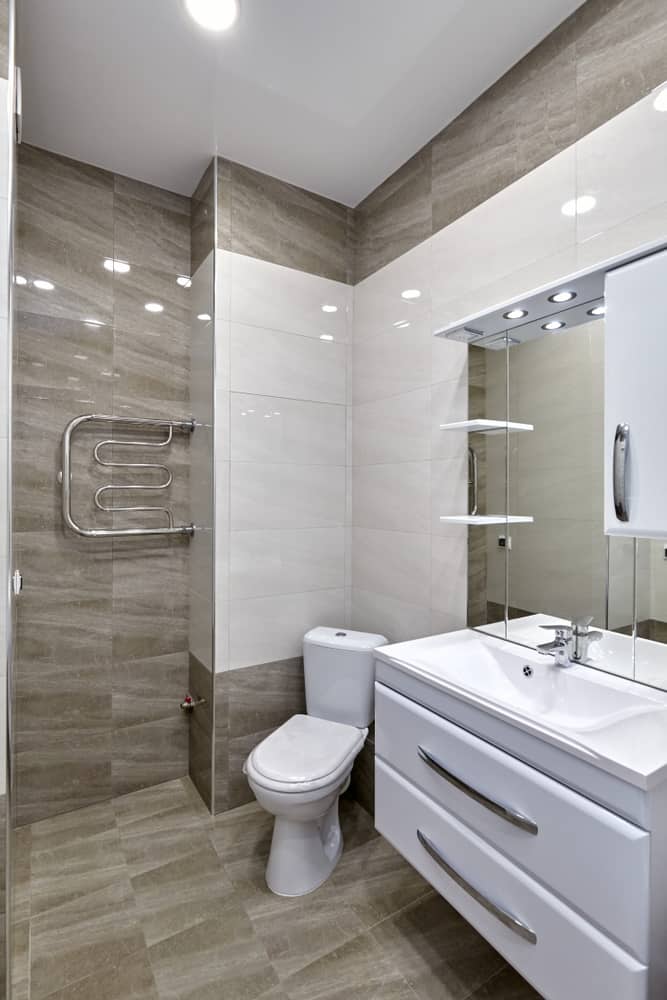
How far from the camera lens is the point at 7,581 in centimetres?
117

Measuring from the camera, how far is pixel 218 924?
5.12ft

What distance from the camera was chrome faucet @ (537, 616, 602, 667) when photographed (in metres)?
1.37

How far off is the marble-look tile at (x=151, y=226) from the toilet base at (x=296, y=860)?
7.42 ft

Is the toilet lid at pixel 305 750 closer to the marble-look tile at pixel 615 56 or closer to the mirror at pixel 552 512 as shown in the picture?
the mirror at pixel 552 512

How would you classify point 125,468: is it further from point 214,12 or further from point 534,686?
point 534,686

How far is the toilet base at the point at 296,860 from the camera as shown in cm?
168

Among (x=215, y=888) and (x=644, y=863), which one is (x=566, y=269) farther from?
(x=215, y=888)

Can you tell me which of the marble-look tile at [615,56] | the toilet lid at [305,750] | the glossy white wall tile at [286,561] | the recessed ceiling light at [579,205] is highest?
the marble-look tile at [615,56]

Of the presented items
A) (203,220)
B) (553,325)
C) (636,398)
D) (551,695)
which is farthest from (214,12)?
(551,695)

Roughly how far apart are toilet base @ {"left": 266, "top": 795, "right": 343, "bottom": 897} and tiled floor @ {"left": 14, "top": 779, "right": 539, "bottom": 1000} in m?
0.04

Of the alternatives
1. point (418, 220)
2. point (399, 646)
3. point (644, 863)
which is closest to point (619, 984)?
point (644, 863)

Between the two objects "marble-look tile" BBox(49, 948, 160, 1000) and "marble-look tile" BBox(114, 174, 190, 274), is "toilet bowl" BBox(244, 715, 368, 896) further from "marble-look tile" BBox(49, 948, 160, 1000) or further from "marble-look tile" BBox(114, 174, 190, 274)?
"marble-look tile" BBox(114, 174, 190, 274)

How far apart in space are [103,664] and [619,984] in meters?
1.94

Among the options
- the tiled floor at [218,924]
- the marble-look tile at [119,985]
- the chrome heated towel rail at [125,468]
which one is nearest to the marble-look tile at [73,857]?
the tiled floor at [218,924]
